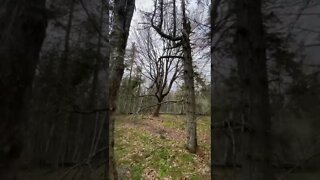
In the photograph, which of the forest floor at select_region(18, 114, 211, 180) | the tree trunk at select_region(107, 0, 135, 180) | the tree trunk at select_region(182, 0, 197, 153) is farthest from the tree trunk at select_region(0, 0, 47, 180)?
the tree trunk at select_region(182, 0, 197, 153)

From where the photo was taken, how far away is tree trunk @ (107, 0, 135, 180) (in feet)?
19.2

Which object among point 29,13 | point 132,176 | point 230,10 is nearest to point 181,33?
point 132,176

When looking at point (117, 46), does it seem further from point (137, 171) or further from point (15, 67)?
point (137, 171)

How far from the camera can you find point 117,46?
6191mm

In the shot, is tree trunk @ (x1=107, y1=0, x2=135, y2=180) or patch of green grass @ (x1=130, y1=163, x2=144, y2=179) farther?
patch of green grass @ (x1=130, y1=163, x2=144, y2=179)

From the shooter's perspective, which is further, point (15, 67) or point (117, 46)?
point (117, 46)

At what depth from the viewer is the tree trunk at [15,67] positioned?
6.97 feet

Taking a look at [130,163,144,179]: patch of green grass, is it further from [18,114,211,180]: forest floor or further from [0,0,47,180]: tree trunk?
[0,0,47,180]: tree trunk

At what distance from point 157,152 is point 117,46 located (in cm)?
Result: 542

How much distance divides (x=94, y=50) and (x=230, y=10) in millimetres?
1067

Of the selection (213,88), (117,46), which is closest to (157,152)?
(117,46)

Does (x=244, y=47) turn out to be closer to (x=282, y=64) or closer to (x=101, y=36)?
(x=282, y=64)

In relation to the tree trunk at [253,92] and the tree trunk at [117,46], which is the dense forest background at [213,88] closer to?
the tree trunk at [253,92]

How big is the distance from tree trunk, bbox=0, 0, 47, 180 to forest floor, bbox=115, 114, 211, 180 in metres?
7.50
